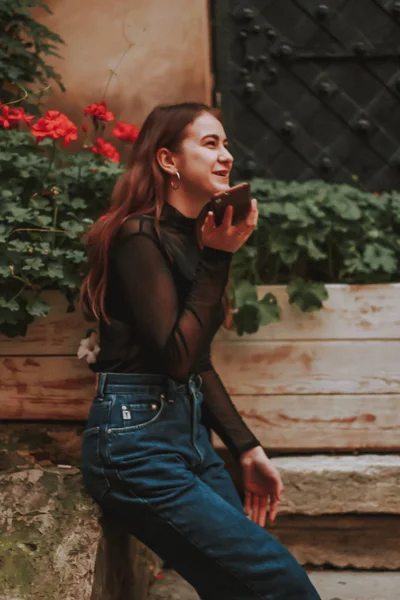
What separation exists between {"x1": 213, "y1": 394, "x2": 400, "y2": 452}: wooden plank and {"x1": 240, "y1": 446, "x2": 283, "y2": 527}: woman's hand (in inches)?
23.6

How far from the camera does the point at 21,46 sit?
3.10 m

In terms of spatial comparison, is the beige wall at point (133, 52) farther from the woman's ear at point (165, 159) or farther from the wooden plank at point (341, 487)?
the wooden plank at point (341, 487)

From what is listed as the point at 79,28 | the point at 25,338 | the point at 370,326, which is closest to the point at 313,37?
the point at 79,28

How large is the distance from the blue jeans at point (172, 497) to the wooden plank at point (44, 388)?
0.85 m

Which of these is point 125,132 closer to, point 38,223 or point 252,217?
point 38,223

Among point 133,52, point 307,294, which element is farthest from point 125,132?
point 307,294

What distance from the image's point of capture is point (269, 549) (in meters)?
1.81

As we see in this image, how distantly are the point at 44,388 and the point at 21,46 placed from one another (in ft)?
4.87

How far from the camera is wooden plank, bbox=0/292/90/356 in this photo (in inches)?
108

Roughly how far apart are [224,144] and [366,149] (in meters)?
1.63

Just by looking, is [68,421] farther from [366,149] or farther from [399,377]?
[366,149]

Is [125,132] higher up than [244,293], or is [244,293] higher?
[125,132]

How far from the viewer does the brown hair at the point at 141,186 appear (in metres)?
1.97

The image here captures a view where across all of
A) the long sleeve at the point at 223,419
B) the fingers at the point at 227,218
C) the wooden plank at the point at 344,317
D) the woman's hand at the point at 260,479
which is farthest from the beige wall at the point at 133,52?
the woman's hand at the point at 260,479
